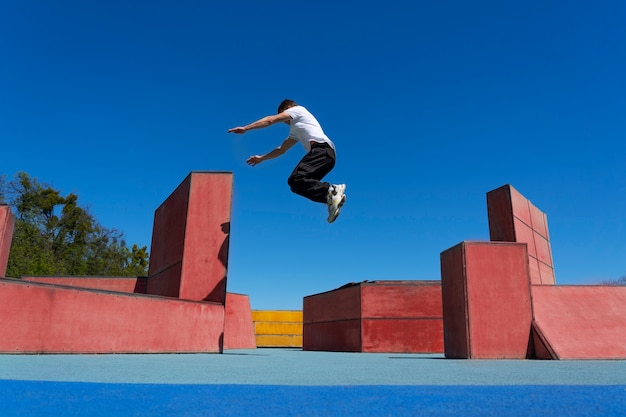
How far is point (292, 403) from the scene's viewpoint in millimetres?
1843

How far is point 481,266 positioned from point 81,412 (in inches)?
289

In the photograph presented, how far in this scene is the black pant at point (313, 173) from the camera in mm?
4754

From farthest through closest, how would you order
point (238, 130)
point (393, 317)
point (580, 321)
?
point (393, 317) < point (580, 321) < point (238, 130)

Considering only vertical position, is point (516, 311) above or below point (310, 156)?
below

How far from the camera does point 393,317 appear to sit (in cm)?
1452

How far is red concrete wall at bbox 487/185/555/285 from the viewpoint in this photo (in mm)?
11117

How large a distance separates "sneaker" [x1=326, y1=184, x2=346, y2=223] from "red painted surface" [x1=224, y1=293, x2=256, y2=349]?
41.8 ft

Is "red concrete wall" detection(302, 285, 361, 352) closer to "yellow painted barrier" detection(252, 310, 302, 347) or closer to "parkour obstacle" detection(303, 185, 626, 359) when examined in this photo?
"parkour obstacle" detection(303, 185, 626, 359)

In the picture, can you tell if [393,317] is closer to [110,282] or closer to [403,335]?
[403,335]

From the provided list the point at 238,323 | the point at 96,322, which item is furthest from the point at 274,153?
the point at 238,323

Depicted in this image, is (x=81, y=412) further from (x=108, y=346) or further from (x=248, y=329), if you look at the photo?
(x=248, y=329)

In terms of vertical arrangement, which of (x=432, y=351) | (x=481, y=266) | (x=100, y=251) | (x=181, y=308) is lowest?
(x=432, y=351)

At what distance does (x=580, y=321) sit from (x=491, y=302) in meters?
1.76

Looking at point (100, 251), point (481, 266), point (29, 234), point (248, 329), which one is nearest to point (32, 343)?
point (481, 266)
